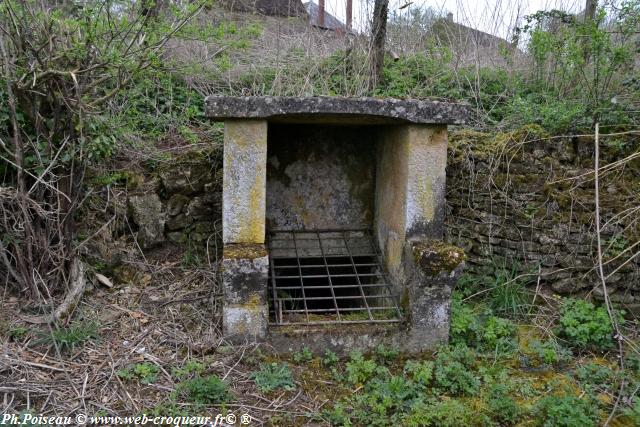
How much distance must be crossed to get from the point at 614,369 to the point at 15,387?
127 inches

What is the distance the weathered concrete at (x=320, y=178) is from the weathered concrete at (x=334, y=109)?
770mm

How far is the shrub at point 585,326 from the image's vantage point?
10.4ft

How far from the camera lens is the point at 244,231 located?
10.0 ft

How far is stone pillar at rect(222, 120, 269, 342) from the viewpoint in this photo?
2.91 meters

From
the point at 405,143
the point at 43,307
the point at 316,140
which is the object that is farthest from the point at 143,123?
the point at 405,143

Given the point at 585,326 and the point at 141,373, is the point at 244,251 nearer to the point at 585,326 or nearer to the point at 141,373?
the point at 141,373

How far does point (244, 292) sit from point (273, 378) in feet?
1.66

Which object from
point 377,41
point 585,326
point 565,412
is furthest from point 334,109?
point 377,41

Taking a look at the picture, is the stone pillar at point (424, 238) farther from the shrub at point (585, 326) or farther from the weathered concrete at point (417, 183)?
the shrub at point (585, 326)

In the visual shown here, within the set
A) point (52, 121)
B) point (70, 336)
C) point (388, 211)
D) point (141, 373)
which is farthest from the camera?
point (388, 211)

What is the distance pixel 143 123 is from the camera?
488cm

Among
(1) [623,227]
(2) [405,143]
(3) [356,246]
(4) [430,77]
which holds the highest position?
(4) [430,77]

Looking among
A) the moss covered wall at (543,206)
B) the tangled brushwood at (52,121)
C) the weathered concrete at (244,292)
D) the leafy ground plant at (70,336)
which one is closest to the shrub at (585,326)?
the moss covered wall at (543,206)

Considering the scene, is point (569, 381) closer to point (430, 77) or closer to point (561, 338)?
point (561, 338)
